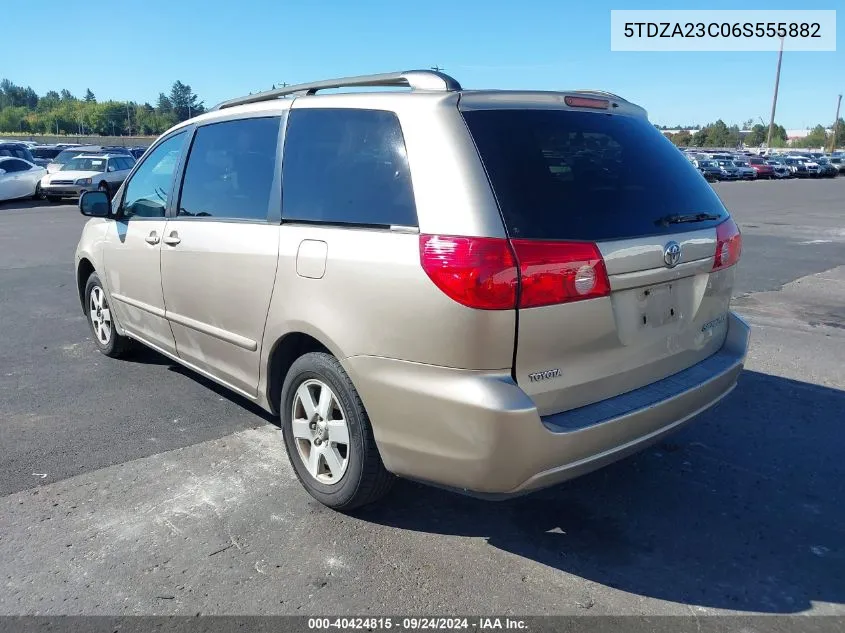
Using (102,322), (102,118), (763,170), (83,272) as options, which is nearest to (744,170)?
(763,170)

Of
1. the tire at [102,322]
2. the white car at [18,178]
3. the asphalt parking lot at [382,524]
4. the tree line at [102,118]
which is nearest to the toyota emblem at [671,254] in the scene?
the asphalt parking lot at [382,524]

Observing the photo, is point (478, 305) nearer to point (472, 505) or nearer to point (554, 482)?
point (554, 482)

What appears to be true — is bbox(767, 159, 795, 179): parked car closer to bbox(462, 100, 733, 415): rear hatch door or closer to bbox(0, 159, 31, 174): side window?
bbox(0, 159, 31, 174): side window

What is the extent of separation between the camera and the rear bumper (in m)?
2.64

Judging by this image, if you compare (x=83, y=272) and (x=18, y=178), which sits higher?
(x=83, y=272)

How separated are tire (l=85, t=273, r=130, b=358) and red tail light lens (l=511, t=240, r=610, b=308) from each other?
402 centimetres

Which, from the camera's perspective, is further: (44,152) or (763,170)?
(763,170)

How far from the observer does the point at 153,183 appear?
490 centimetres

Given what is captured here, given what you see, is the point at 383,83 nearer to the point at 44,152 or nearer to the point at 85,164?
the point at 85,164

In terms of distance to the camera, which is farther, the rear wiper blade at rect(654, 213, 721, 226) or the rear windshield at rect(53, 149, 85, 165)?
the rear windshield at rect(53, 149, 85, 165)

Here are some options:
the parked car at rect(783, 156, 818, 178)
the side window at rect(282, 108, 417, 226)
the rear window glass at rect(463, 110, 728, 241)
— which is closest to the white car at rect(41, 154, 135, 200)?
the side window at rect(282, 108, 417, 226)

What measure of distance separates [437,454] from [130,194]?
3533 millimetres

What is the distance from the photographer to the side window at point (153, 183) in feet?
15.4

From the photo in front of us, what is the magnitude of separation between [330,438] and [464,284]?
1.11 meters
